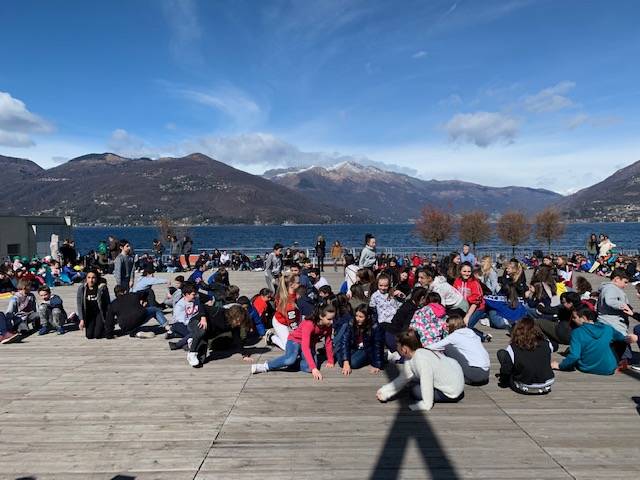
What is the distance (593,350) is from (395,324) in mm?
2837

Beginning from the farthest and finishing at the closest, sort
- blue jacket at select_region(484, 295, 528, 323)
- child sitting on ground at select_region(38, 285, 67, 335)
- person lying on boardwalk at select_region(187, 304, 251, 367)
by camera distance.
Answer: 1. child sitting on ground at select_region(38, 285, 67, 335)
2. blue jacket at select_region(484, 295, 528, 323)
3. person lying on boardwalk at select_region(187, 304, 251, 367)

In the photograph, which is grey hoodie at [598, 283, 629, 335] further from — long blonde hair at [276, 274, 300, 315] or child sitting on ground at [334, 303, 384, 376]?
long blonde hair at [276, 274, 300, 315]

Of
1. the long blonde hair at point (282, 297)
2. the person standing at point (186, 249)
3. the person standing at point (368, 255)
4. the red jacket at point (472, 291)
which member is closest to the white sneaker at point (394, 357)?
the long blonde hair at point (282, 297)

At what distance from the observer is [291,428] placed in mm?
4965

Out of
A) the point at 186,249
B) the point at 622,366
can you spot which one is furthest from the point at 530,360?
the point at 186,249

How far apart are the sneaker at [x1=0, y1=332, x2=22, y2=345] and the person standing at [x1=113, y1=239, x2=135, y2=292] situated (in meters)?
2.26

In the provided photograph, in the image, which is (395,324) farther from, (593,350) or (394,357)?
(593,350)

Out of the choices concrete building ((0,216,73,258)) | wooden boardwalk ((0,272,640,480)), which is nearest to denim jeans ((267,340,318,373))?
wooden boardwalk ((0,272,640,480))

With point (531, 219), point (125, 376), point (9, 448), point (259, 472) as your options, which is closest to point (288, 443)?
point (259, 472)

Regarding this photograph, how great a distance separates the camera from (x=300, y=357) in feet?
22.9

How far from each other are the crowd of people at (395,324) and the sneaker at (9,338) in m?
0.02

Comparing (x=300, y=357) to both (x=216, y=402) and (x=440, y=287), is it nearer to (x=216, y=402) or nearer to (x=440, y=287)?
(x=216, y=402)

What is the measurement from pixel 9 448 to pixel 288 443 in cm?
269

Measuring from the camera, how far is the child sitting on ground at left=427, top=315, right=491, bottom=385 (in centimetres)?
615
